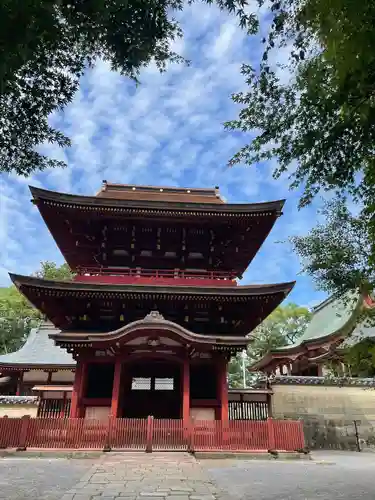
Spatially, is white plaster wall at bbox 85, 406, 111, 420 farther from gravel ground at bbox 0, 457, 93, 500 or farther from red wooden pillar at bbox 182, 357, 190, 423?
red wooden pillar at bbox 182, 357, 190, 423

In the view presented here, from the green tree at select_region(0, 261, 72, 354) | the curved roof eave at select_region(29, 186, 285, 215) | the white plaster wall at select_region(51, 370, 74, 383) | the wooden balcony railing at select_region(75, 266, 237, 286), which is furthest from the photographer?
the green tree at select_region(0, 261, 72, 354)

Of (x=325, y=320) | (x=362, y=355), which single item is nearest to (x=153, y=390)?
(x=362, y=355)

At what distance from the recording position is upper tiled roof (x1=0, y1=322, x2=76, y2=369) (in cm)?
2109

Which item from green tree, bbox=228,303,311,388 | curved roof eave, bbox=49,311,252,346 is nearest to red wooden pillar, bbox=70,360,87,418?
curved roof eave, bbox=49,311,252,346

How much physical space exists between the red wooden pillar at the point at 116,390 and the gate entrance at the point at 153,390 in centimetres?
129

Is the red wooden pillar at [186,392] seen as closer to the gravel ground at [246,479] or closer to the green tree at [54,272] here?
the gravel ground at [246,479]

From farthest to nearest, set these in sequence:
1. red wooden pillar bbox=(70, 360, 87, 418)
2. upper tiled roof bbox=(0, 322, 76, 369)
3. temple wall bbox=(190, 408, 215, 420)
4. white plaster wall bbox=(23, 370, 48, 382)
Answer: white plaster wall bbox=(23, 370, 48, 382) → upper tiled roof bbox=(0, 322, 76, 369) → temple wall bbox=(190, 408, 215, 420) → red wooden pillar bbox=(70, 360, 87, 418)

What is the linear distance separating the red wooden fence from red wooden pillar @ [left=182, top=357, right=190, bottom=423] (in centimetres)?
46

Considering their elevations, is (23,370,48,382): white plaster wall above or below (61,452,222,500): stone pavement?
above

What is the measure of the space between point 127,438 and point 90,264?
7552 mm

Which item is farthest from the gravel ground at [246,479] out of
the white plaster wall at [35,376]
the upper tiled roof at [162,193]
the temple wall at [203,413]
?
the white plaster wall at [35,376]

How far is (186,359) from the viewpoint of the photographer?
14.0 meters

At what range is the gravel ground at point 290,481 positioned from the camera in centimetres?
642

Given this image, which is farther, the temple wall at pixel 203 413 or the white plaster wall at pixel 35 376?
Answer: the white plaster wall at pixel 35 376
